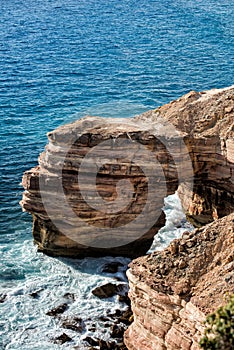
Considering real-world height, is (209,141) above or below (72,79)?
below

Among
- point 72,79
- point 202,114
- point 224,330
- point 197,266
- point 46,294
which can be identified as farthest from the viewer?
point 72,79

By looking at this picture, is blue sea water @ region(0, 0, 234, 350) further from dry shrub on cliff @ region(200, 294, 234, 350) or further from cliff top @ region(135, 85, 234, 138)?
dry shrub on cliff @ region(200, 294, 234, 350)

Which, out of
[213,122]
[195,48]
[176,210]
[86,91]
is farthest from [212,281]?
[195,48]

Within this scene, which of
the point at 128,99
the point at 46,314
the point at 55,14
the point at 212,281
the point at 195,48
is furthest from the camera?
the point at 55,14

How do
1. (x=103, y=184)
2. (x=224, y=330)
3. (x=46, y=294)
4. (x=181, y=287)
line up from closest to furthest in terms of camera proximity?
(x=224, y=330), (x=181, y=287), (x=46, y=294), (x=103, y=184)

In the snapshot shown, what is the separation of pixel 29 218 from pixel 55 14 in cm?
6758

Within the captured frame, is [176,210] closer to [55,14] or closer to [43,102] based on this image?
[43,102]

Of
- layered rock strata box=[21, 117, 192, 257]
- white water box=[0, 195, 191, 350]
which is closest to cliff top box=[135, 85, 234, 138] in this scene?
layered rock strata box=[21, 117, 192, 257]

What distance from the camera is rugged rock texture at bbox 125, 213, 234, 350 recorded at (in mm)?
18203

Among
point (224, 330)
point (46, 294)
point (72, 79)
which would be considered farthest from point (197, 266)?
point (72, 79)

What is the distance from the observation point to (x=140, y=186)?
29.4 meters

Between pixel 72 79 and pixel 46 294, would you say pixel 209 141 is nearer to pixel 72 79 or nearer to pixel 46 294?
pixel 46 294

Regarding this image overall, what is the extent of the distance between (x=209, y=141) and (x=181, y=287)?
1249 centimetres

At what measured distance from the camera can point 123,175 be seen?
28969 mm
